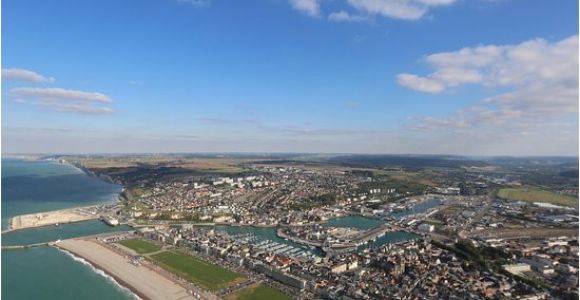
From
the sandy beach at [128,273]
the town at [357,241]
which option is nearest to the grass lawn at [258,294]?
the town at [357,241]

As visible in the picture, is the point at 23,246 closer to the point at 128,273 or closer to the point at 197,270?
the point at 128,273

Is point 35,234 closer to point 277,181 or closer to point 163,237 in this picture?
point 163,237

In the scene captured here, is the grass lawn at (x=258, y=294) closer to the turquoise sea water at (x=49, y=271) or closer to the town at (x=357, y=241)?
the town at (x=357, y=241)

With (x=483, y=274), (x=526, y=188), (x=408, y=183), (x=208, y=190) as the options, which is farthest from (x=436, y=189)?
(x=483, y=274)

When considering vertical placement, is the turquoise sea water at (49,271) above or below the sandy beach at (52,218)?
below

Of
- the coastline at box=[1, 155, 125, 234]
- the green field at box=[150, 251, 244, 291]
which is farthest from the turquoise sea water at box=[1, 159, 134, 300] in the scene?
the green field at box=[150, 251, 244, 291]

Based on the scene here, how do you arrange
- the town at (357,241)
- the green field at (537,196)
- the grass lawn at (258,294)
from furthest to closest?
the green field at (537,196), the town at (357,241), the grass lawn at (258,294)
